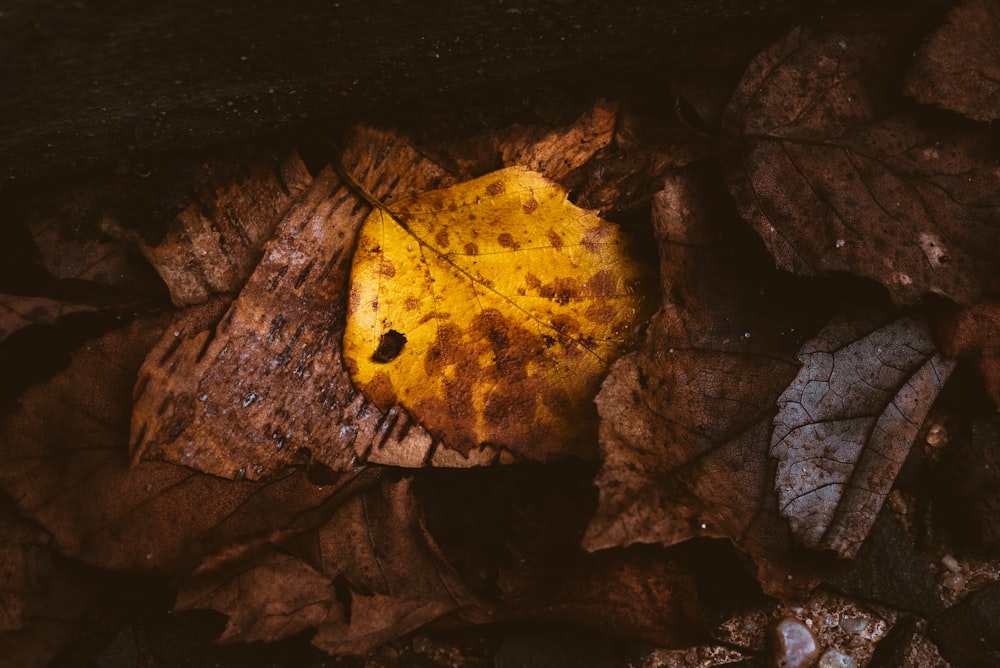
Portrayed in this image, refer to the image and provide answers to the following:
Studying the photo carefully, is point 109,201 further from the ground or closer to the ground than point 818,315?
further from the ground

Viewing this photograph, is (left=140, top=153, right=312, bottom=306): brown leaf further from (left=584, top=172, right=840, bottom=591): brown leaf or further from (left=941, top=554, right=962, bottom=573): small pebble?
(left=941, top=554, right=962, bottom=573): small pebble

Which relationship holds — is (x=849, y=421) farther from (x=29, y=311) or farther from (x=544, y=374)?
(x=29, y=311)

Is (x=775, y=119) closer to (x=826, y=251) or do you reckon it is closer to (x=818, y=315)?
(x=826, y=251)

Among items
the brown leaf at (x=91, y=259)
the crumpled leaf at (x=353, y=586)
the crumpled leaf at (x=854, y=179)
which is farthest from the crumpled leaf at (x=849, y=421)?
the brown leaf at (x=91, y=259)

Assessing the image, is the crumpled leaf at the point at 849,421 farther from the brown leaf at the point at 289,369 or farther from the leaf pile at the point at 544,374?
the brown leaf at the point at 289,369

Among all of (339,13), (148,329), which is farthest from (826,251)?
(148,329)

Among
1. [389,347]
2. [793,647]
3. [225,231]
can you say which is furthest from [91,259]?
[793,647]
